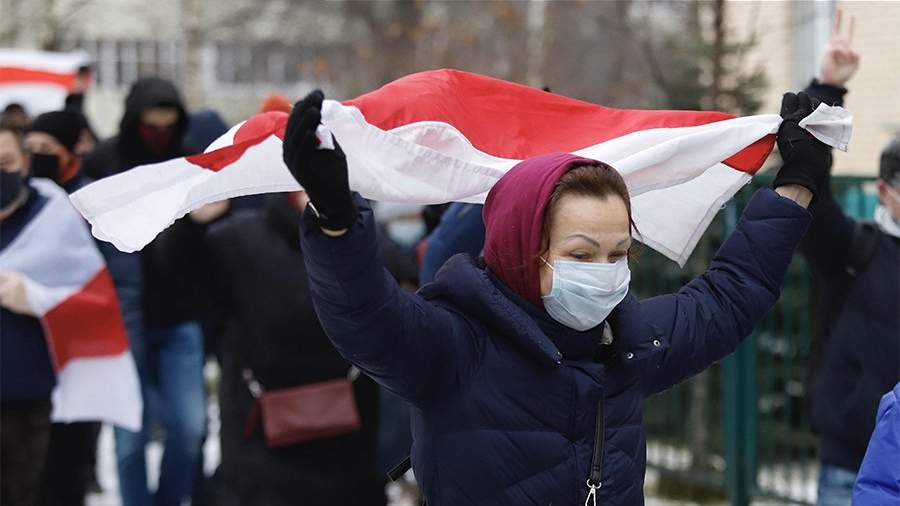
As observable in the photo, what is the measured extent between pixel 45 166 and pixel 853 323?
4.02m

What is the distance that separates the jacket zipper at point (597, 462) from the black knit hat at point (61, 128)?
4.73m

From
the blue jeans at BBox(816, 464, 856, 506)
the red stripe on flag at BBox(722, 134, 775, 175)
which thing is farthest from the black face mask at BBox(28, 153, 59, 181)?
the red stripe on flag at BBox(722, 134, 775, 175)

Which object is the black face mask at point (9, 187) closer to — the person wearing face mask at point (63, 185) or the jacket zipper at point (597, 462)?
the person wearing face mask at point (63, 185)

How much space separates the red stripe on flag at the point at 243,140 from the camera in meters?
3.22

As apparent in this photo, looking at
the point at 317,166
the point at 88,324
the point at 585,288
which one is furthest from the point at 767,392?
the point at 317,166

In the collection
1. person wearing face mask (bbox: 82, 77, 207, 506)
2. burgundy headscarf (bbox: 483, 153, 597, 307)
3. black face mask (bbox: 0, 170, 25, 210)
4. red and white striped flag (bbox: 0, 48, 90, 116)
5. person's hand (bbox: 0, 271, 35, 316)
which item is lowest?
person wearing face mask (bbox: 82, 77, 207, 506)

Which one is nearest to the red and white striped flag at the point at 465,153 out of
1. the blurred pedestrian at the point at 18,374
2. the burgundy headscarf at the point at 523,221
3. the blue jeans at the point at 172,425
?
the burgundy headscarf at the point at 523,221

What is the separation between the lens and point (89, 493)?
8453mm

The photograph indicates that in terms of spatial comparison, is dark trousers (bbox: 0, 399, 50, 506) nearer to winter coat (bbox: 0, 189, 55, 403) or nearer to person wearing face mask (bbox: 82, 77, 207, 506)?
winter coat (bbox: 0, 189, 55, 403)

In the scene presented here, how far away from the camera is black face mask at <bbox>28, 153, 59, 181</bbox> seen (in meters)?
6.99

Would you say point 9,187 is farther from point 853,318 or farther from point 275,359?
point 853,318

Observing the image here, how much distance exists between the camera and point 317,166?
260cm

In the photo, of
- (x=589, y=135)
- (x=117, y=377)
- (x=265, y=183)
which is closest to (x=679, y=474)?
(x=117, y=377)

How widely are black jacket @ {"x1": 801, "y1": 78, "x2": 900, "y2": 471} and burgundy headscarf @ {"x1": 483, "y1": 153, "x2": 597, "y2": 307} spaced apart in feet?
6.53
